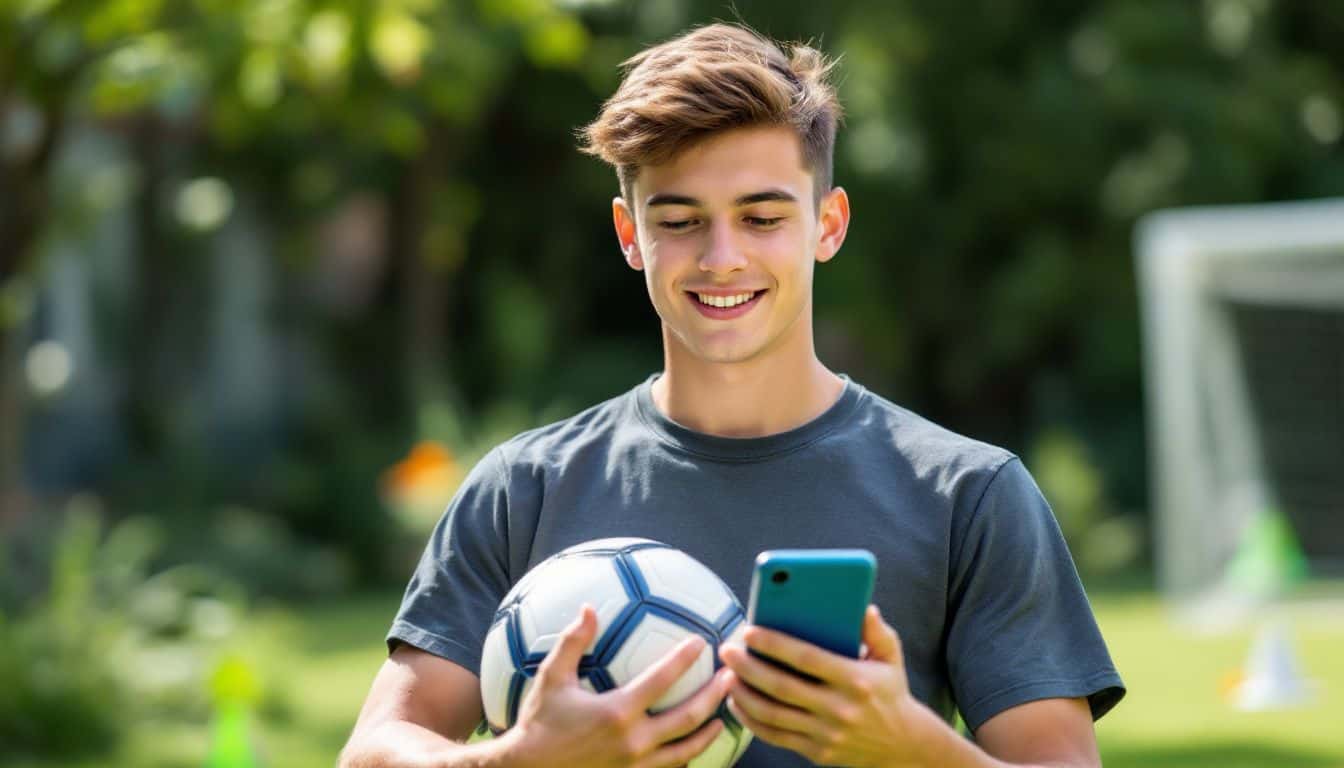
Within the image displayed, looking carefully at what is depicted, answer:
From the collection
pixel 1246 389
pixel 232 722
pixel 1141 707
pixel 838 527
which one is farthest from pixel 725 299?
pixel 1246 389

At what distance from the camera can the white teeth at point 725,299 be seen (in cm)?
301

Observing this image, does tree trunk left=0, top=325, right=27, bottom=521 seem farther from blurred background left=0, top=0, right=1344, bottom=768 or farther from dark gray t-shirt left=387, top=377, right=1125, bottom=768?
dark gray t-shirt left=387, top=377, right=1125, bottom=768

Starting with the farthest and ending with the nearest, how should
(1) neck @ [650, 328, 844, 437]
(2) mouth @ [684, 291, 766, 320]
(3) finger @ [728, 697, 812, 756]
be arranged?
(1) neck @ [650, 328, 844, 437] → (2) mouth @ [684, 291, 766, 320] → (3) finger @ [728, 697, 812, 756]

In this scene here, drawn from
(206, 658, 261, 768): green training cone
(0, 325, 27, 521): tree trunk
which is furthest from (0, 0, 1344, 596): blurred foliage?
(206, 658, 261, 768): green training cone

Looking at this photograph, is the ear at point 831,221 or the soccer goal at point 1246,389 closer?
the ear at point 831,221

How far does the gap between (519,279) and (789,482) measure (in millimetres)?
21338

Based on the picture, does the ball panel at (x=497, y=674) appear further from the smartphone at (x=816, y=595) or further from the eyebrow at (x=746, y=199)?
the eyebrow at (x=746, y=199)

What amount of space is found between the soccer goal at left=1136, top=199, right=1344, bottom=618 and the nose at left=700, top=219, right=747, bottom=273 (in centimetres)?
1409

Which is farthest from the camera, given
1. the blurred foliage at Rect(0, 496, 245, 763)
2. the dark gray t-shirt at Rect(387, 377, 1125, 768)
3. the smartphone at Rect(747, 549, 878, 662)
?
the blurred foliage at Rect(0, 496, 245, 763)

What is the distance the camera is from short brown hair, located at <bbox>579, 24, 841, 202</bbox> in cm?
297

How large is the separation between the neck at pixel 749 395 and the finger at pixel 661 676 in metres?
0.59

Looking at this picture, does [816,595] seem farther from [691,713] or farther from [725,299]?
[725,299]

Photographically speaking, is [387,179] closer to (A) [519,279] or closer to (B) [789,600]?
(A) [519,279]

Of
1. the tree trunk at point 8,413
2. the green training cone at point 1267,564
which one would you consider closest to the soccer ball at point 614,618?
the tree trunk at point 8,413
